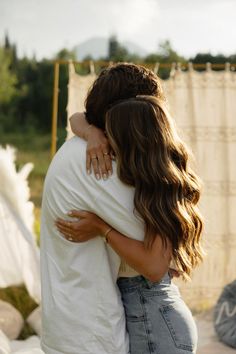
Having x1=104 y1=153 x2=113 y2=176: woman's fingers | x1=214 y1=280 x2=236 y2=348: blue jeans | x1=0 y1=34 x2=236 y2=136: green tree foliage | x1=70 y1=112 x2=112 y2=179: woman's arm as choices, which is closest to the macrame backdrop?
x1=214 y1=280 x2=236 y2=348: blue jeans

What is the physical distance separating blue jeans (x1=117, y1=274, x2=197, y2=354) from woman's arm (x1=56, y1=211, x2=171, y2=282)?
0.08 meters

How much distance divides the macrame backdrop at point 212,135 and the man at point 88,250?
124 inches

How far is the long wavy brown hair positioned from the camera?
1722mm

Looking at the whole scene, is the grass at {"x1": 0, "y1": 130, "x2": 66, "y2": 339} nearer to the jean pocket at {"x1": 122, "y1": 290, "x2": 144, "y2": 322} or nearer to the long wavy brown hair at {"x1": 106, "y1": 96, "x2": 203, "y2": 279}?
the jean pocket at {"x1": 122, "y1": 290, "x2": 144, "y2": 322}

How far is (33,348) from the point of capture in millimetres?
3980

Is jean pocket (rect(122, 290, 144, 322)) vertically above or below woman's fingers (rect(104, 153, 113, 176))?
below

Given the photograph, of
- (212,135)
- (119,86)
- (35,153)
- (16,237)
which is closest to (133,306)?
(119,86)

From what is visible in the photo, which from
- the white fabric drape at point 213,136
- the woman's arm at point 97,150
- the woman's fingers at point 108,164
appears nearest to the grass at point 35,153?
the white fabric drape at point 213,136

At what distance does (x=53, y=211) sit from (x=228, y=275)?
11.4ft

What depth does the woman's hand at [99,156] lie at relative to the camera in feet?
5.75

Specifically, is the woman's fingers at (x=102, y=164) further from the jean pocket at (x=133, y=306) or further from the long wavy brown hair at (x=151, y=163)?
the jean pocket at (x=133, y=306)

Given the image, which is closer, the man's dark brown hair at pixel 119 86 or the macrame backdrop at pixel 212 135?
the man's dark brown hair at pixel 119 86

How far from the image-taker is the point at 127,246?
1765mm

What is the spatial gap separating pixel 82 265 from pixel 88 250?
4 centimetres
